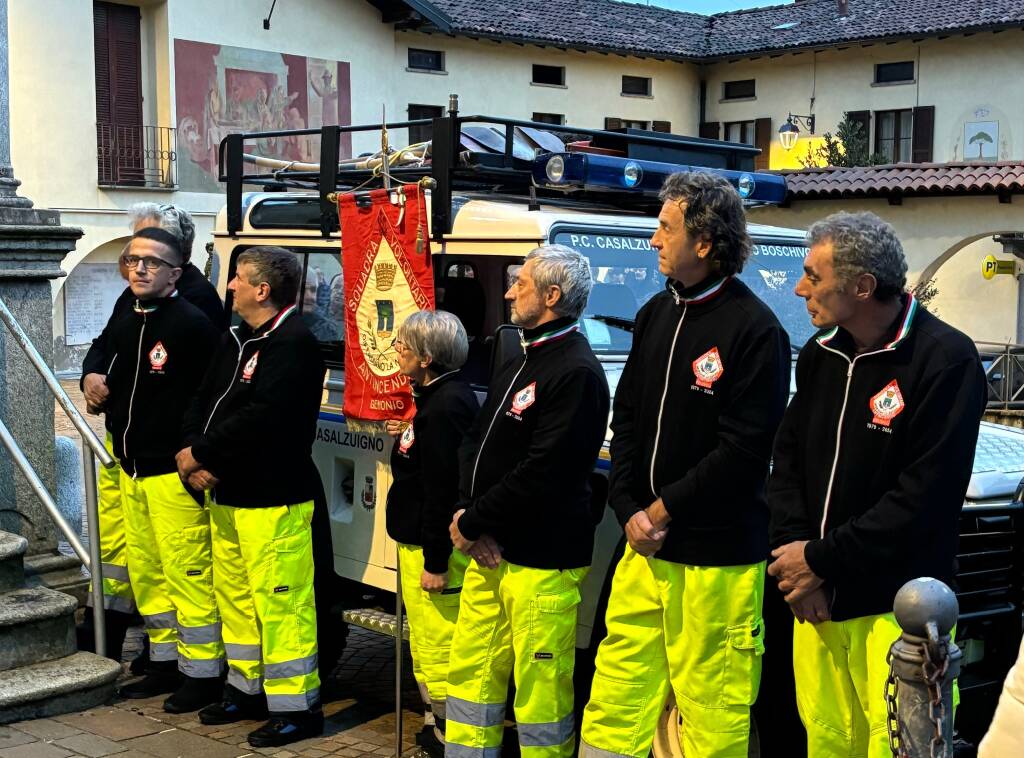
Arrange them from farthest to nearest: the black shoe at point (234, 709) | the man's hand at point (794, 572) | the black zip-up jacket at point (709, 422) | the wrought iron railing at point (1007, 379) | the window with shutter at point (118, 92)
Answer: the window with shutter at point (118, 92) → the wrought iron railing at point (1007, 379) → the black shoe at point (234, 709) → the black zip-up jacket at point (709, 422) → the man's hand at point (794, 572)

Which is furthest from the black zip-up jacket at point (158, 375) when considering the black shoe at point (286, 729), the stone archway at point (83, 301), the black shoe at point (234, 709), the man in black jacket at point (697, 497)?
the stone archway at point (83, 301)

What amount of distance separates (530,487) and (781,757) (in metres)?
1.27

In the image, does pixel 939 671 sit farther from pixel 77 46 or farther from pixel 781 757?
pixel 77 46

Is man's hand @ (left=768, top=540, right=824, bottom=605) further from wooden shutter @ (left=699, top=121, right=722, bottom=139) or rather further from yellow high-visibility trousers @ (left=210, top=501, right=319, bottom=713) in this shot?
wooden shutter @ (left=699, top=121, right=722, bottom=139)

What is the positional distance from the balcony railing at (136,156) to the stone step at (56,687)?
22.0 meters

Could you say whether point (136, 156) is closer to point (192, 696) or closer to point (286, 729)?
point (192, 696)

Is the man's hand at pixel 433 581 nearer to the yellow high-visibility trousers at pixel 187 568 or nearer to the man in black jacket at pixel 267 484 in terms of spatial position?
the man in black jacket at pixel 267 484

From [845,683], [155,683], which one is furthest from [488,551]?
[155,683]

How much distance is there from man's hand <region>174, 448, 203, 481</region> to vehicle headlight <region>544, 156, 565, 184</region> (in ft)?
6.34

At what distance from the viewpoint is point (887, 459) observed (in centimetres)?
378

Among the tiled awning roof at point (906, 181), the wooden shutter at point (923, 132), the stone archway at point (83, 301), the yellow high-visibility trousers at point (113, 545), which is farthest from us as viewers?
the wooden shutter at point (923, 132)

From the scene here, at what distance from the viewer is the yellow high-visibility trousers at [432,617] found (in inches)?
214

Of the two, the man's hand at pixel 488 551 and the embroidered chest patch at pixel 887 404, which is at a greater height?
the embroidered chest patch at pixel 887 404

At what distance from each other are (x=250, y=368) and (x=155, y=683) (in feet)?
5.60
